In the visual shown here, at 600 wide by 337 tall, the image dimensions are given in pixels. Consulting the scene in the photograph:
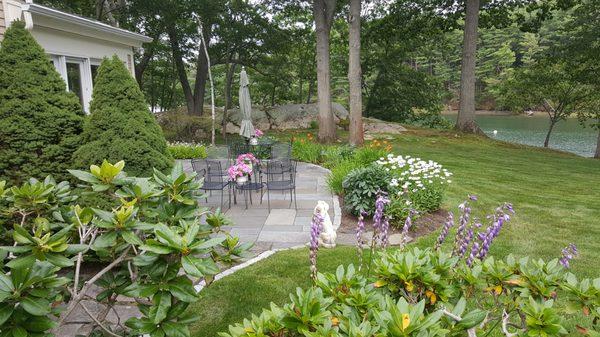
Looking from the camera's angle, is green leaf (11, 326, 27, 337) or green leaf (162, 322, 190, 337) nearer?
green leaf (11, 326, 27, 337)

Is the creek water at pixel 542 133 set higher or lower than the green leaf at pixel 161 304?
lower

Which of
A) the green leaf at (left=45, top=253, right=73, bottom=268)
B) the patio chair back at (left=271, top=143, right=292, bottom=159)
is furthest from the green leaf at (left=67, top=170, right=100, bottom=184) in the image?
the patio chair back at (left=271, top=143, right=292, bottom=159)

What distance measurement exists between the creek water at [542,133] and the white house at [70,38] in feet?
69.6

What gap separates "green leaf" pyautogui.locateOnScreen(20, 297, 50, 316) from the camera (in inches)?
60.3

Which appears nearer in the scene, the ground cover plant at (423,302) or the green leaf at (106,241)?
the ground cover plant at (423,302)

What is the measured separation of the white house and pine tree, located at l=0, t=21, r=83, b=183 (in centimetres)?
210

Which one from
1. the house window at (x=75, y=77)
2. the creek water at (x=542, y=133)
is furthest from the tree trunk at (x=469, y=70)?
the house window at (x=75, y=77)

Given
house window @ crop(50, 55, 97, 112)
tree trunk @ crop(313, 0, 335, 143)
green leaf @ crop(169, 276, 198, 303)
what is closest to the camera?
green leaf @ crop(169, 276, 198, 303)

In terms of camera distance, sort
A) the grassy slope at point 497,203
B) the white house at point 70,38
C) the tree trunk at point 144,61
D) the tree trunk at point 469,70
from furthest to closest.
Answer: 1. the tree trunk at point 144,61
2. the tree trunk at point 469,70
3. the white house at point 70,38
4. the grassy slope at point 497,203

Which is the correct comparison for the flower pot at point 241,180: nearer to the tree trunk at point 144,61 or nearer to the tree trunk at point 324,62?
the tree trunk at point 324,62

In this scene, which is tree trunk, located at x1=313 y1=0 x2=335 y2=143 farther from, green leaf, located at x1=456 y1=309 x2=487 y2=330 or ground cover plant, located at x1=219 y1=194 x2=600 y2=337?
green leaf, located at x1=456 y1=309 x2=487 y2=330

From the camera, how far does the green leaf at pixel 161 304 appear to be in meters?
1.75

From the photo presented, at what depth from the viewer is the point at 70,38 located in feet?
28.8

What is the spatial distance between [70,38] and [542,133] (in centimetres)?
3024
